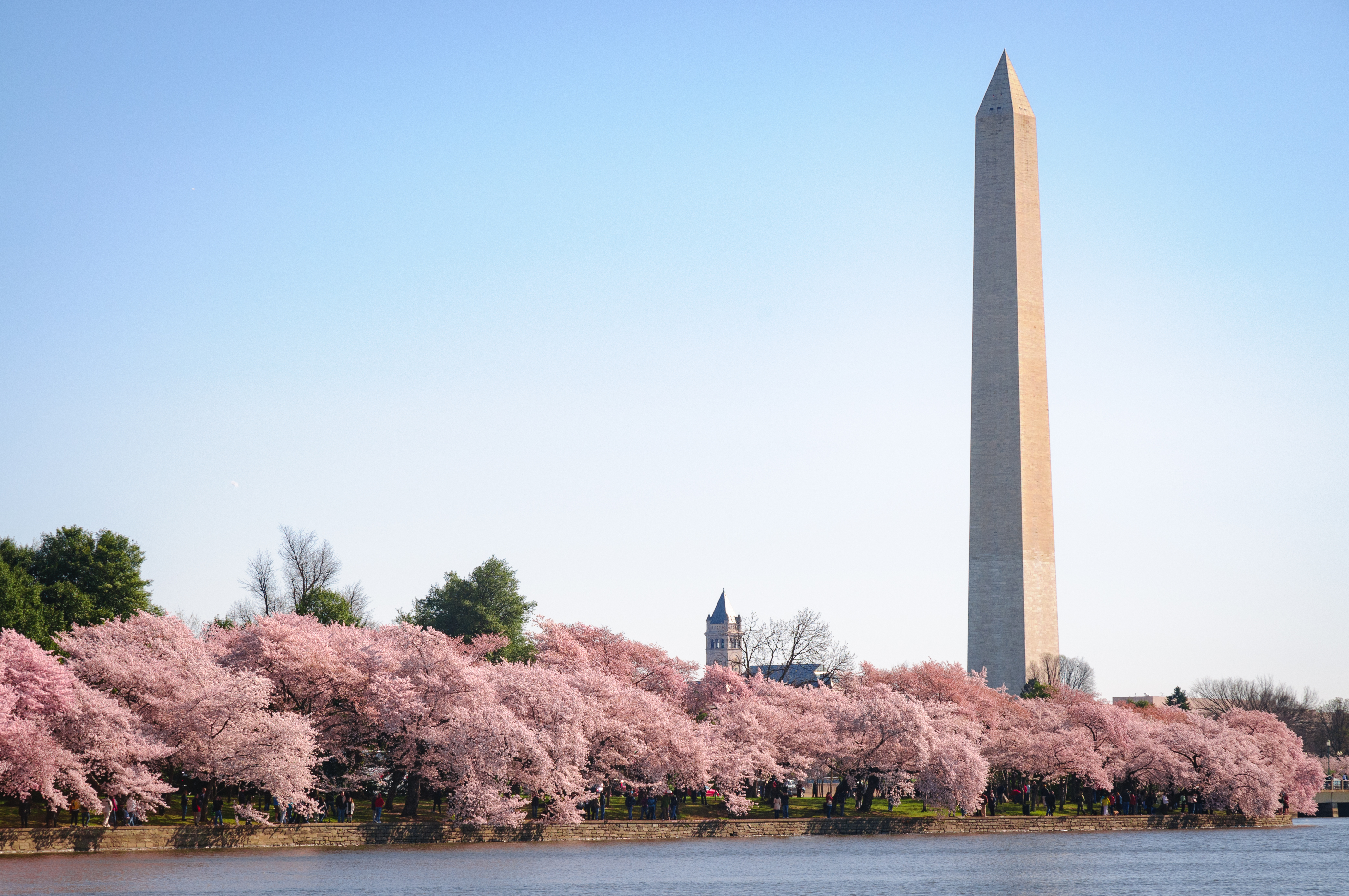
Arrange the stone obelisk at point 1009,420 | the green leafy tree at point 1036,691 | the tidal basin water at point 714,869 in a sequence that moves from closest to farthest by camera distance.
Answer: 1. the tidal basin water at point 714,869
2. the green leafy tree at point 1036,691
3. the stone obelisk at point 1009,420

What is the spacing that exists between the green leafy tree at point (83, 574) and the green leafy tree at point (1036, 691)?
4019 cm

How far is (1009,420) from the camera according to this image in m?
71.8

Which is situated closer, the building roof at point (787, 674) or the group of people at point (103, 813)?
the group of people at point (103, 813)

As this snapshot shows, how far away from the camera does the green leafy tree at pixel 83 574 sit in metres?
56.5

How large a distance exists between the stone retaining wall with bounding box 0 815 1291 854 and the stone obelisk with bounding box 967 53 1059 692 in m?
14.9

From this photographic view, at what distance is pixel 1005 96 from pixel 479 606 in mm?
40911

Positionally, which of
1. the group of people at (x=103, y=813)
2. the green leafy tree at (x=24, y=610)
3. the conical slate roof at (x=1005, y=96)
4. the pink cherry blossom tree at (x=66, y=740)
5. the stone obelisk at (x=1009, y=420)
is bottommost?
the group of people at (x=103, y=813)

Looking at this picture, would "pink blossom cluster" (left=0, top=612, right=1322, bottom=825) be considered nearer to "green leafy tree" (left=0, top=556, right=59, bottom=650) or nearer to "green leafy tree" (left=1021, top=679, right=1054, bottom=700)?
"green leafy tree" (left=0, top=556, right=59, bottom=650)

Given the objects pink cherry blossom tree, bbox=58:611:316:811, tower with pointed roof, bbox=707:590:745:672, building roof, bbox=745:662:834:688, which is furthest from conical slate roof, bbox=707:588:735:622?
pink cherry blossom tree, bbox=58:611:316:811

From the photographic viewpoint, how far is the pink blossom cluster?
129 feet

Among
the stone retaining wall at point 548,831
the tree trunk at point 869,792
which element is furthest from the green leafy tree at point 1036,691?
the tree trunk at point 869,792

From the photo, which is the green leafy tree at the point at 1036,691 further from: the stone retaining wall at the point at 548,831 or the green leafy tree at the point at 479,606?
the green leafy tree at the point at 479,606

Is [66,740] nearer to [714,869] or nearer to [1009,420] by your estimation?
[714,869]

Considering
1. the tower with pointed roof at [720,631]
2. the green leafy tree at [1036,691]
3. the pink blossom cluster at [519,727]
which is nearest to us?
the pink blossom cluster at [519,727]
